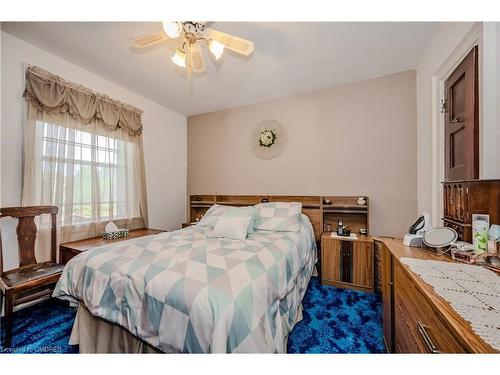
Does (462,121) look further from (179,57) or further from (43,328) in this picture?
(43,328)

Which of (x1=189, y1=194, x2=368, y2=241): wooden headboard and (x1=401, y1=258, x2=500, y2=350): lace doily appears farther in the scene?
(x1=189, y1=194, x2=368, y2=241): wooden headboard

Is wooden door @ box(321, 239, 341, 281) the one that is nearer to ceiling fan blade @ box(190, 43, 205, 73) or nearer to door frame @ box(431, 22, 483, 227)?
door frame @ box(431, 22, 483, 227)

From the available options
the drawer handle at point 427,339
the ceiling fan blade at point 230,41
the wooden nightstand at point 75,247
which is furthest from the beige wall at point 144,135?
the drawer handle at point 427,339

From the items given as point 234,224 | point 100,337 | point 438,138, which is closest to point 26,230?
point 100,337

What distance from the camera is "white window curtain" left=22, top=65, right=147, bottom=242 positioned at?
6.33 ft

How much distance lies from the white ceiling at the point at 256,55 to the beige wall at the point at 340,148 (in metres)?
0.22

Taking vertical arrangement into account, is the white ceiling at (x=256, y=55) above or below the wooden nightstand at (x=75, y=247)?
above

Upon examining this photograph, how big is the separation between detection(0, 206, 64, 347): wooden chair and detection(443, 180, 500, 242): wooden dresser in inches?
118

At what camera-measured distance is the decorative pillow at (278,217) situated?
229 cm

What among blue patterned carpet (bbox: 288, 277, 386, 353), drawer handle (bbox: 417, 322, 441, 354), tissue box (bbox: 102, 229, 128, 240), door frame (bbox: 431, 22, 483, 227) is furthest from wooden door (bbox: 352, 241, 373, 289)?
tissue box (bbox: 102, 229, 128, 240)

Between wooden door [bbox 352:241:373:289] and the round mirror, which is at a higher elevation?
the round mirror

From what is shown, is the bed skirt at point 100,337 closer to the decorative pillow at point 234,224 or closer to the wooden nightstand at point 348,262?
the decorative pillow at point 234,224

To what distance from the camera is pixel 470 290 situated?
0.70m

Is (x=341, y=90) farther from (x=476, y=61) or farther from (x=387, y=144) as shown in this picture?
(x=476, y=61)
